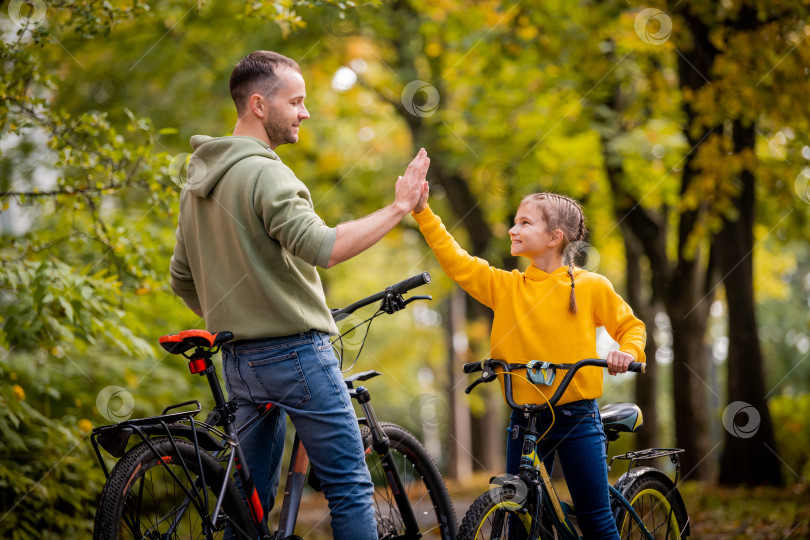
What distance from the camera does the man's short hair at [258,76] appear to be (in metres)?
2.76

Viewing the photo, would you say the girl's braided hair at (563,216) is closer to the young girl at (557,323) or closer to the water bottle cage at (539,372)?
the young girl at (557,323)

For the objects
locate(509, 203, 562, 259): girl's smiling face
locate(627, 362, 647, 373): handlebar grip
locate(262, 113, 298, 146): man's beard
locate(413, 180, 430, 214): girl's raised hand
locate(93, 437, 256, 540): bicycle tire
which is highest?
locate(262, 113, 298, 146): man's beard

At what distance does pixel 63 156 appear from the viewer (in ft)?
15.3

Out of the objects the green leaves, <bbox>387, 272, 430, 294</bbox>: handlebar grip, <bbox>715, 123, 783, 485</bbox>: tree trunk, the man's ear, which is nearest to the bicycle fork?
<bbox>387, 272, 430, 294</bbox>: handlebar grip

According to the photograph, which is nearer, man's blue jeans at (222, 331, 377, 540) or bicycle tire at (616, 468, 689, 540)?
man's blue jeans at (222, 331, 377, 540)

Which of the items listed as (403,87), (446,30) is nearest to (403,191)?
(446,30)

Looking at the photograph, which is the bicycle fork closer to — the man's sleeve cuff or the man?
the man

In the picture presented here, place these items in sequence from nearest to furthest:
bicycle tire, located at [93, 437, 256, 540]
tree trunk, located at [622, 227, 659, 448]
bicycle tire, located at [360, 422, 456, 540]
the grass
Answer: bicycle tire, located at [93, 437, 256, 540]
bicycle tire, located at [360, 422, 456, 540]
the grass
tree trunk, located at [622, 227, 659, 448]

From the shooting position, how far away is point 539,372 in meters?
2.93

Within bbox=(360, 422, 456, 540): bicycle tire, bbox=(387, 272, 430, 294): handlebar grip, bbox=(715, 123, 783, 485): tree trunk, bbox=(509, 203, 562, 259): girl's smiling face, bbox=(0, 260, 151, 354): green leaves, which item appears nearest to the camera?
bbox=(387, 272, 430, 294): handlebar grip

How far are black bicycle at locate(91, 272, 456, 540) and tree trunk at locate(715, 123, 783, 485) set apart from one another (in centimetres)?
623

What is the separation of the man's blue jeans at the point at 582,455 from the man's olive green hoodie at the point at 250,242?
92cm

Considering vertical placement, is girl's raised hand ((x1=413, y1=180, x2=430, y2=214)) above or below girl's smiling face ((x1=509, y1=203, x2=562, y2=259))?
above

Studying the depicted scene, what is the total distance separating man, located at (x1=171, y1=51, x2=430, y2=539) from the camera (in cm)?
262
